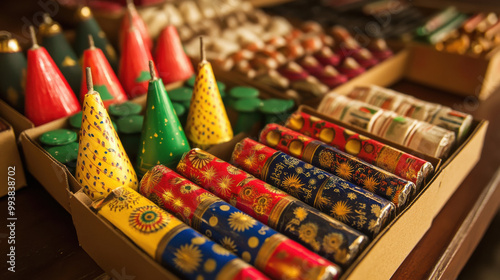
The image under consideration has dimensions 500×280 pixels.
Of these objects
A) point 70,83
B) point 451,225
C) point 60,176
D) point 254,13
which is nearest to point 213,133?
point 60,176

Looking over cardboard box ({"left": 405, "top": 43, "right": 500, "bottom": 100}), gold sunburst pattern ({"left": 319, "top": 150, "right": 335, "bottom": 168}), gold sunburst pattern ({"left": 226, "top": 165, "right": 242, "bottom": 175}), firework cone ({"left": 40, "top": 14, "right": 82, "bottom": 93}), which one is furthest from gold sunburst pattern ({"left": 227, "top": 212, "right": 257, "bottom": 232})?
cardboard box ({"left": 405, "top": 43, "right": 500, "bottom": 100})

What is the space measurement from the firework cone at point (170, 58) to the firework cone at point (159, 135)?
1.12 ft

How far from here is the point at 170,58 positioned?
1067 mm

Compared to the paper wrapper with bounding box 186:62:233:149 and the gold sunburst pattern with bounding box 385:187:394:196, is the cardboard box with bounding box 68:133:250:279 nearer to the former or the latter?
the paper wrapper with bounding box 186:62:233:149

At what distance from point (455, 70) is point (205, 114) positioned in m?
0.95

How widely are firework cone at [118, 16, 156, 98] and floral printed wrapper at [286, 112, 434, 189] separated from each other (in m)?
0.40

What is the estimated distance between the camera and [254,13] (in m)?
1.71

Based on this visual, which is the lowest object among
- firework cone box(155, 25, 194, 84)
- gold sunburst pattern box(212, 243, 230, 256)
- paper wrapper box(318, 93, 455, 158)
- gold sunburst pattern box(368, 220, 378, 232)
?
gold sunburst pattern box(212, 243, 230, 256)

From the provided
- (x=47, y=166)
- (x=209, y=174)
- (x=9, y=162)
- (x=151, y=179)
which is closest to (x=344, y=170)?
(x=209, y=174)

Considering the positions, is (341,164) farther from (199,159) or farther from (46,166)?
(46,166)

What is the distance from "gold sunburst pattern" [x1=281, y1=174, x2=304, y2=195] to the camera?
2.24 feet

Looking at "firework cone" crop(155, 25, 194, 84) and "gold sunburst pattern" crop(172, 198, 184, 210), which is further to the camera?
"firework cone" crop(155, 25, 194, 84)

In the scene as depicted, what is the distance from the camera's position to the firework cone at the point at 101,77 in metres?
0.87

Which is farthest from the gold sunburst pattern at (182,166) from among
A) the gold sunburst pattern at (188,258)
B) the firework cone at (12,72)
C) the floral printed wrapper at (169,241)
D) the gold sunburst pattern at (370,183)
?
the firework cone at (12,72)
